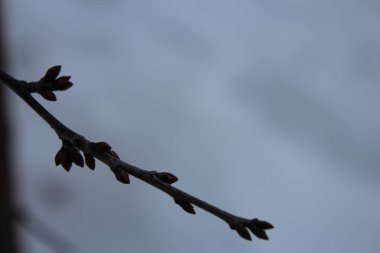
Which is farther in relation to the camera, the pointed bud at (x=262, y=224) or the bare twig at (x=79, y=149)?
the bare twig at (x=79, y=149)

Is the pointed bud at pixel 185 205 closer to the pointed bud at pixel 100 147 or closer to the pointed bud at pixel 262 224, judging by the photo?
the pointed bud at pixel 262 224

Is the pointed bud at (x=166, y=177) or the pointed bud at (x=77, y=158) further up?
the pointed bud at (x=166, y=177)

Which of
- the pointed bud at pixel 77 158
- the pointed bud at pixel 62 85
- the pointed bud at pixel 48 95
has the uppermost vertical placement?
the pointed bud at pixel 62 85

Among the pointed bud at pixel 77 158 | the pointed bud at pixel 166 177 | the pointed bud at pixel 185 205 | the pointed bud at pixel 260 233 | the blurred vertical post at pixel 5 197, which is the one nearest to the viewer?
the blurred vertical post at pixel 5 197

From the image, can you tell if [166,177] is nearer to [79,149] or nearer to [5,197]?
[79,149]

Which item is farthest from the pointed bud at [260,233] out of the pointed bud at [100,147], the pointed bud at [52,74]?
the pointed bud at [52,74]

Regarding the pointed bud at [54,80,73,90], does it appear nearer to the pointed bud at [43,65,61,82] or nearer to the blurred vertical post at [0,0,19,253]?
the pointed bud at [43,65,61,82]

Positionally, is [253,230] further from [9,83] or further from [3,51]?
[9,83]

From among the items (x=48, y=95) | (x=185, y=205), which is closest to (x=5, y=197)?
(x=185, y=205)

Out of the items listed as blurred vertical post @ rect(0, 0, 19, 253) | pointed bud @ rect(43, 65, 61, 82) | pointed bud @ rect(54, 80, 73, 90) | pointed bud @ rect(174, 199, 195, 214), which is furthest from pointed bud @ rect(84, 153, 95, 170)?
blurred vertical post @ rect(0, 0, 19, 253)
